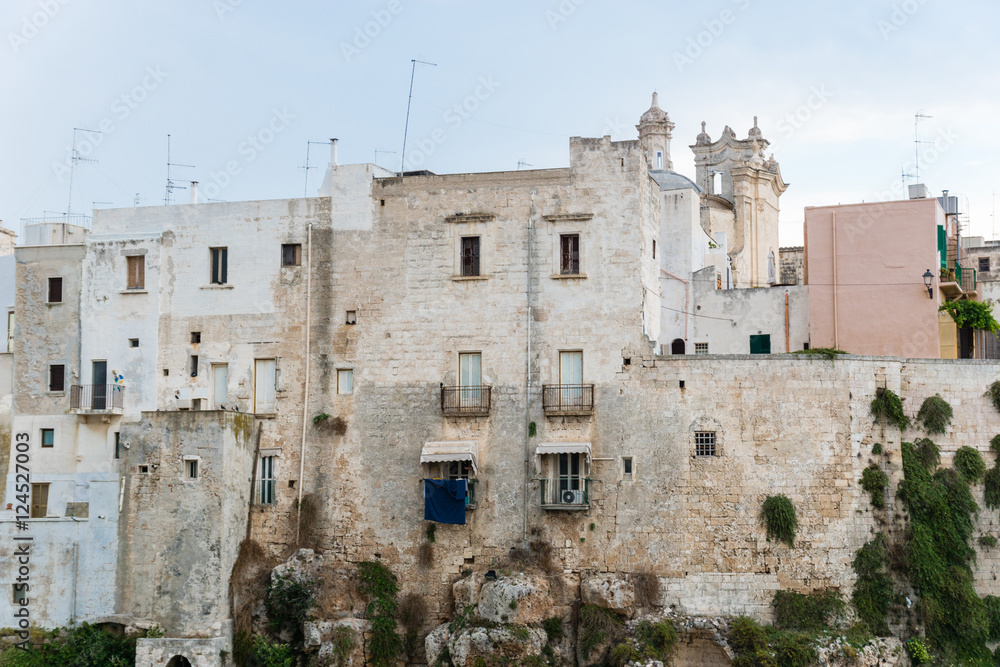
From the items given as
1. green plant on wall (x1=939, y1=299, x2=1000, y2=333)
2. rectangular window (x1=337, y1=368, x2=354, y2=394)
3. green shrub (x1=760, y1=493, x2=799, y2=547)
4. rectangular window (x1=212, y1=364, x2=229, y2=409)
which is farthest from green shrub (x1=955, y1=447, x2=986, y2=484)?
rectangular window (x1=212, y1=364, x2=229, y2=409)

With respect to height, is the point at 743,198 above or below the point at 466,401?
above

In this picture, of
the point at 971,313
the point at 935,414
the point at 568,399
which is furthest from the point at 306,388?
the point at 971,313

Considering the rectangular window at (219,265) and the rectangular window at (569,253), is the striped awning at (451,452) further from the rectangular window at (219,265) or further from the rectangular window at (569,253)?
the rectangular window at (219,265)

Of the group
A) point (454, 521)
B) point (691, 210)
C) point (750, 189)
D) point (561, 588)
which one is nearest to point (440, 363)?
point (454, 521)

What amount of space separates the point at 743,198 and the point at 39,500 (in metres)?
26.2

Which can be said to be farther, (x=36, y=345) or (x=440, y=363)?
(x=36, y=345)

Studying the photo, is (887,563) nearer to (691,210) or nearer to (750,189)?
(691,210)

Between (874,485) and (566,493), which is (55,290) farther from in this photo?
(874,485)

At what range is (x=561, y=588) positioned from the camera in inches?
1157

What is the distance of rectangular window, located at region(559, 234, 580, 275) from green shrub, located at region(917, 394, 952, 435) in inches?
364

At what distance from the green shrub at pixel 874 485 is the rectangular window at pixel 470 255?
35.6ft

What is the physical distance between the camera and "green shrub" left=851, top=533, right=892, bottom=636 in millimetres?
28672

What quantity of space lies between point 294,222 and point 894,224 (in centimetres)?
1628

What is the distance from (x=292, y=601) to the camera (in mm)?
29875
